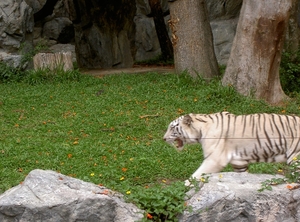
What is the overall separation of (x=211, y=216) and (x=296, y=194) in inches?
31.4

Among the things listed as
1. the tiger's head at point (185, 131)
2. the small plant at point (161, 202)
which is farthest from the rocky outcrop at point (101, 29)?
the small plant at point (161, 202)

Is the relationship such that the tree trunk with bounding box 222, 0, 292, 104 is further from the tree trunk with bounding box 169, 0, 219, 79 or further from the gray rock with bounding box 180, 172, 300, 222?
the gray rock with bounding box 180, 172, 300, 222

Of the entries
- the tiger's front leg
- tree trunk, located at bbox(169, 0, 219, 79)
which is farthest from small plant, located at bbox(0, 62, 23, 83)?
the tiger's front leg

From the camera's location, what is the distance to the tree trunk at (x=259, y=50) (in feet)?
34.0

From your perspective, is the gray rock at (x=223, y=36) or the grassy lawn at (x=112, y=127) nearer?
the grassy lawn at (x=112, y=127)

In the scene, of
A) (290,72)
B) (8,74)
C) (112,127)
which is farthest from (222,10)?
(112,127)

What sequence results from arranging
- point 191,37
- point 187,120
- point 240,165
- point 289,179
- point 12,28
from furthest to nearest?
point 12,28 → point 191,37 → point 187,120 → point 240,165 → point 289,179

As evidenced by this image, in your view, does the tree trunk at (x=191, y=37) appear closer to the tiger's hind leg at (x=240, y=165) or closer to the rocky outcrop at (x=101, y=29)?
the rocky outcrop at (x=101, y=29)

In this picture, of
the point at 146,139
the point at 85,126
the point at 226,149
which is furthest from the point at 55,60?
the point at 226,149

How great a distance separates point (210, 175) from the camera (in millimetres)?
5910

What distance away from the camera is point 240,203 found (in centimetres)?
554

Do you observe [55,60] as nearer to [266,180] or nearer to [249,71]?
[249,71]

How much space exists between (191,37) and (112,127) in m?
3.18

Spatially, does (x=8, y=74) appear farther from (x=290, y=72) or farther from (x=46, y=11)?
(x=46, y=11)
